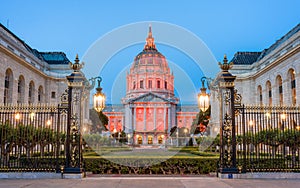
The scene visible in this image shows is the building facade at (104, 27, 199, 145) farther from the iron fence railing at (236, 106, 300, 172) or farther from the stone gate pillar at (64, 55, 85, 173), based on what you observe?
the stone gate pillar at (64, 55, 85, 173)

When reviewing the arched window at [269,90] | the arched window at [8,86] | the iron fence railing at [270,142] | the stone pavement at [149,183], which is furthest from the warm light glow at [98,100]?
the arched window at [269,90]

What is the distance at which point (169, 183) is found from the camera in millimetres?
11375

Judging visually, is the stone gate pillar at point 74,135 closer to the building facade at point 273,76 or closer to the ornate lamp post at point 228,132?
the ornate lamp post at point 228,132

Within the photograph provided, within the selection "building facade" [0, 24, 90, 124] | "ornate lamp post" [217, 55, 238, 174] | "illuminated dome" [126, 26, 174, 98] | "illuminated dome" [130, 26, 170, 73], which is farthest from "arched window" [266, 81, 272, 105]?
"illuminated dome" [130, 26, 170, 73]

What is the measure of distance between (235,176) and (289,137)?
3.92 metres

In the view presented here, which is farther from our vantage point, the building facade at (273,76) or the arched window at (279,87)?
the arched window at (279,87)

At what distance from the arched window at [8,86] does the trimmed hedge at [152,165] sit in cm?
2451

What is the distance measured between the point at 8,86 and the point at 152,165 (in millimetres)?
26821

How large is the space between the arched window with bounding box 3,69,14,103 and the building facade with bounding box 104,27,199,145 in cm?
5976

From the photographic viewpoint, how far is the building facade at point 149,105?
3757 inches

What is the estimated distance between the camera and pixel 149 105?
324 ft

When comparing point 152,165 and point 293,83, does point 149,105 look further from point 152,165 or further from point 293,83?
point 152,165

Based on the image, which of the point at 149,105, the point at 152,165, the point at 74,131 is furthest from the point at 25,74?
the point at 149,105

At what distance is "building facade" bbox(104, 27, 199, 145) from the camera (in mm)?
95438
